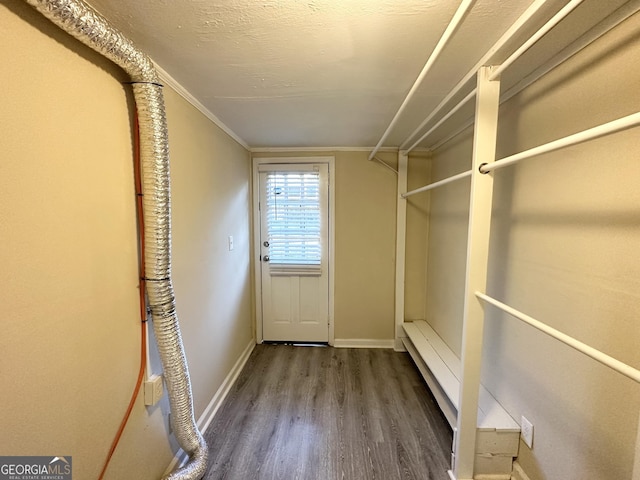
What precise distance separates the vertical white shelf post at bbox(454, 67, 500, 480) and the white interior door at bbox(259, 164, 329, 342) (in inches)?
68.0

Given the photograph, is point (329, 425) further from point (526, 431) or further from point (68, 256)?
point (68, 256)

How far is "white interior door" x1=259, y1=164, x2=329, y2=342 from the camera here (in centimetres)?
285

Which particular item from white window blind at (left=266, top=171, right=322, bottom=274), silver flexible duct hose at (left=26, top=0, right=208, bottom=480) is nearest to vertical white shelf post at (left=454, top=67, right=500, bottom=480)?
silver flexible duct hose at (left=26, top=0, right=208, bottom=480)

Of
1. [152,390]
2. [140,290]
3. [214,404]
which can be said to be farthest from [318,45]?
[214,404]

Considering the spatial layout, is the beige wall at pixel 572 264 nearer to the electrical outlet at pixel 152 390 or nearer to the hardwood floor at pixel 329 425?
the hardwood floor at pixel 329 425

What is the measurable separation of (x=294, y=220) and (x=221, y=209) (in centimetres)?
93

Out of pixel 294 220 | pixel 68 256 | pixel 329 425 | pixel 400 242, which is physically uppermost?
pixel 294 220

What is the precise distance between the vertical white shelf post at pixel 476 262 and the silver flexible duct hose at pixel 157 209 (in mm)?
1380

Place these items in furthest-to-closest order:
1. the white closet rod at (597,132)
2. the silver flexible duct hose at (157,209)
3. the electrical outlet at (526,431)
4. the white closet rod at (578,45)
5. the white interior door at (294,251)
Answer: the white interior door at (294,251) < the electrical outlet at (526,431) < the silver flexible duct hose at (157,209) < the white closet rod at (578,45) < the white closet rod at (597,132)

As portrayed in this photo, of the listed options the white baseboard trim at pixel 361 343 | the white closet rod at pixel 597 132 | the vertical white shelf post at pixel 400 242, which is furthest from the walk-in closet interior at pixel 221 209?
the white baseboard trim at pixel 361 343

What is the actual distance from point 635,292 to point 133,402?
196 cm

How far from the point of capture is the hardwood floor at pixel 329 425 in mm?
1515

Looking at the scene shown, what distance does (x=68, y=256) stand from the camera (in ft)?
2.90

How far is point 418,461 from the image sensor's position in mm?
1558
